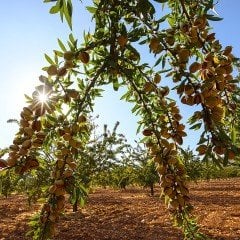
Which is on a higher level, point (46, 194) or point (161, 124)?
point (161, 124)

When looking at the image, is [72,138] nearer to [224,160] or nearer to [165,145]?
[165,145]

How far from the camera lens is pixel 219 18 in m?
1.96

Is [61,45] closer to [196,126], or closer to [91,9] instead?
[91,9]

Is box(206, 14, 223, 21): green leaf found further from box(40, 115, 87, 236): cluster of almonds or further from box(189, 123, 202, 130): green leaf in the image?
box(40, 115, 87, 236): cluster of almonds

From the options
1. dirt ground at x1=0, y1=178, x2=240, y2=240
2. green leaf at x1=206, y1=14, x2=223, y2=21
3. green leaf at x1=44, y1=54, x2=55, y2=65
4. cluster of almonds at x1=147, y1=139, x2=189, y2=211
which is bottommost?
dirt ground at x1=0, y1=178, x2=240, y2=240

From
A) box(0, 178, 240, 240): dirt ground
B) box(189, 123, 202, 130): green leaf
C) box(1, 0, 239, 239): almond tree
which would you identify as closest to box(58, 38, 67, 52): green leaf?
box(1, 0, 239, 239): almond tree

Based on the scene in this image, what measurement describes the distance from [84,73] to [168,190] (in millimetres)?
803

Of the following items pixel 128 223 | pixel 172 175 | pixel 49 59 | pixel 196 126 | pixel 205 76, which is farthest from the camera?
pixel 128 223

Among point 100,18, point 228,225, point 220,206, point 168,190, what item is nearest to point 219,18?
point 100,18

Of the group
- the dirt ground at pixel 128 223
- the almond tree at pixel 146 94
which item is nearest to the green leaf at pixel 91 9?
the almond tree at pixel 146 94

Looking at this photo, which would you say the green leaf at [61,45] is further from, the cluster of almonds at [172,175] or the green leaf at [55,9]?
the cluster of almonds at [172,175]

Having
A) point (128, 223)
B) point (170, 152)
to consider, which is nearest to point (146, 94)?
point (170, 152)

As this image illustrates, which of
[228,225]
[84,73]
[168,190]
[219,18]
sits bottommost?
[228,225]

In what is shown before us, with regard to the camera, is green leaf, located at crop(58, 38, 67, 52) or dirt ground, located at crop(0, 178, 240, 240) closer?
green leaf, located at crop(58, 38, 67, 52)
